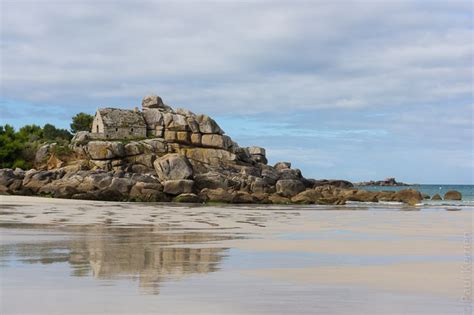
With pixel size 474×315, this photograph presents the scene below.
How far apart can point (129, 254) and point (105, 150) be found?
183ft

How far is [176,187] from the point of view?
5975 centimetres

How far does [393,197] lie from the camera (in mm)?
68375

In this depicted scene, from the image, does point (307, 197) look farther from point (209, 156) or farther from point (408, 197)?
point (209, 156)

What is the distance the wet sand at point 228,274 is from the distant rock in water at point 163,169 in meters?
38.2

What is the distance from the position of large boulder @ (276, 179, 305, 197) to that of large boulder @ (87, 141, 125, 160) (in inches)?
721

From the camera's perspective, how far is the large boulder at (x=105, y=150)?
227 feet

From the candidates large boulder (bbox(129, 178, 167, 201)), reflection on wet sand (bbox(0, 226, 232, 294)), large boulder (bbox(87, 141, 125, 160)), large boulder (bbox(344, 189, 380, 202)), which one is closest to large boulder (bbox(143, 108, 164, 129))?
large boulder (bbox(87, 141, 125, 160))

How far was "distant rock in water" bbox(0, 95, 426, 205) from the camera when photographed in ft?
193

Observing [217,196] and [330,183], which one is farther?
[330,183]

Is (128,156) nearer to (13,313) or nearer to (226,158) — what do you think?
(226,158)

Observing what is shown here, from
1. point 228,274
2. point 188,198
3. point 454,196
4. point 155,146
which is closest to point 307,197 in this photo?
point 188,198

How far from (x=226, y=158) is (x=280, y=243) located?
55.9 meters

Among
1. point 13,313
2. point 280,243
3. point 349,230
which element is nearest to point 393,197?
point 349,230

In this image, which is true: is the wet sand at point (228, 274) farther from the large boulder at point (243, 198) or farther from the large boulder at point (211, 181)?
the large boulder at point (211, 181)
